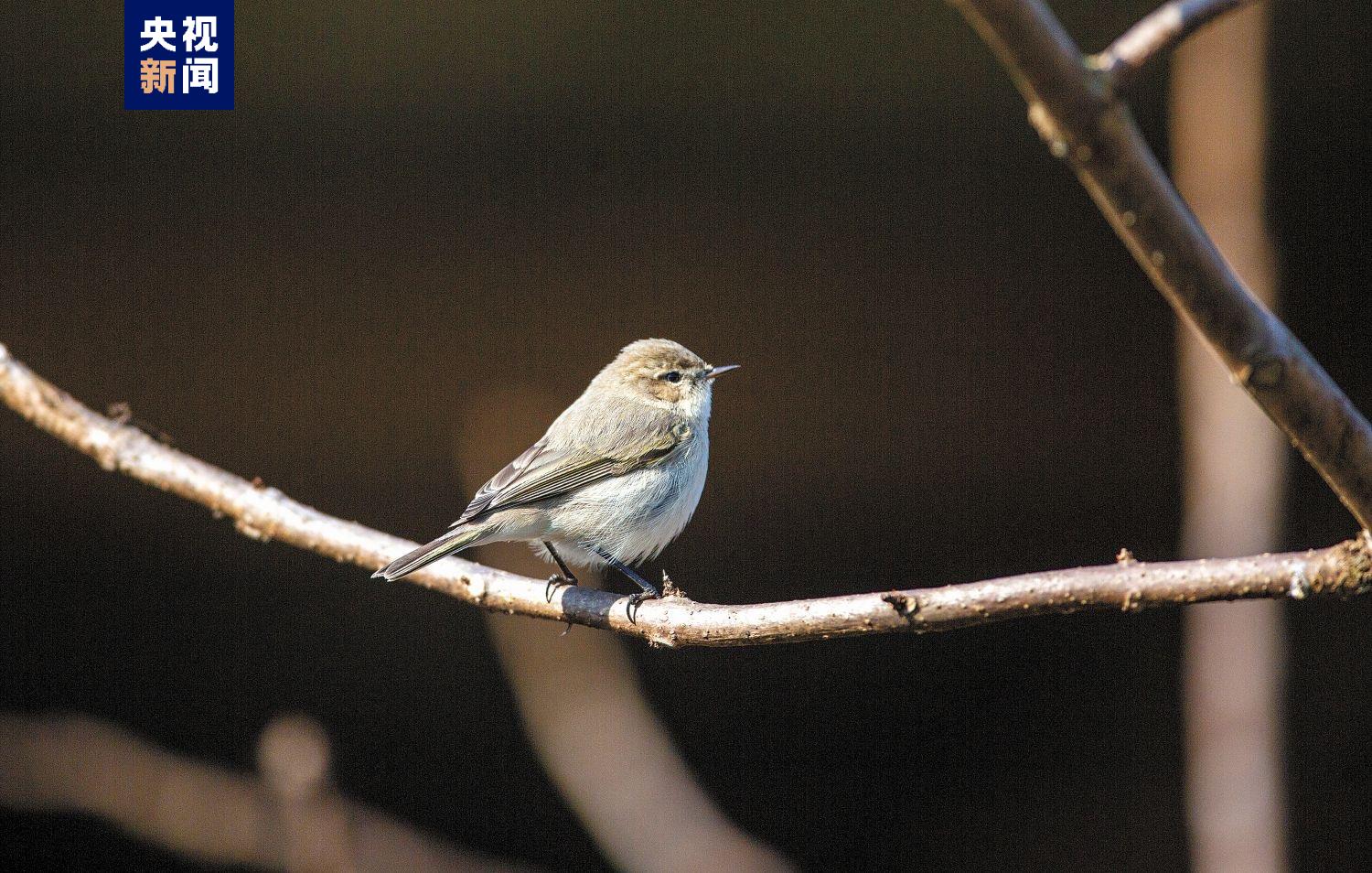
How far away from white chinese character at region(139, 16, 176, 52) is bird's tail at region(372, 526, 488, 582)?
6.14 ft

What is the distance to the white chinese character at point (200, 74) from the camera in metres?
3.39

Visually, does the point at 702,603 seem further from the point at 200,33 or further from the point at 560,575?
the point at 200,33

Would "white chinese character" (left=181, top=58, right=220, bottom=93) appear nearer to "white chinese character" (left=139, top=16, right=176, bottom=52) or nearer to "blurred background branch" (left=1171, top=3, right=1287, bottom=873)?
"white chinese character" (left=139, top=16, right=176, bottom=52)

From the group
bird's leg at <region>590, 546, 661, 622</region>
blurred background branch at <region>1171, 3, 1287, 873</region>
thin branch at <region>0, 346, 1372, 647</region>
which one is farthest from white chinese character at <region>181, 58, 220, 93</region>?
blurred background branch at <region>1171, 3, 1287, 873</region>

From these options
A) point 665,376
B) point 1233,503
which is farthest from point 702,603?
point 665,376

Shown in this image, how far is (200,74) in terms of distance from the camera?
3.41 m

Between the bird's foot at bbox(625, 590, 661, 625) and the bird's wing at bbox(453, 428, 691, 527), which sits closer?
the bird's foot at bbox(625, 590, 661, 625)

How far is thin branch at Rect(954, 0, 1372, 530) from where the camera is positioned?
2.49 feet

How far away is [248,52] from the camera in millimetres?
A: 3430

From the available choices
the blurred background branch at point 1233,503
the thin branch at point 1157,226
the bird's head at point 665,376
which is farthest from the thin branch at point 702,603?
the bird's head at point 665,376

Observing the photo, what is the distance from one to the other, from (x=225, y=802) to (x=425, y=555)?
2.33ft

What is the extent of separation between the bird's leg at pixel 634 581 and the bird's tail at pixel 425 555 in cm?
46

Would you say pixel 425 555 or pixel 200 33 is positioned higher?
pixel 200 33

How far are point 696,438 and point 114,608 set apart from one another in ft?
8.34
